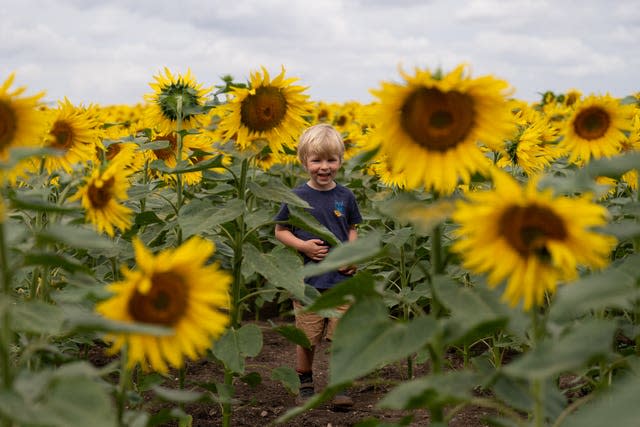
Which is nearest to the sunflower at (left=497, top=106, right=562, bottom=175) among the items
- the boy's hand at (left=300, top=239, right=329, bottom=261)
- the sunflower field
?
the boy's hand at (left=300, top=239, right=329, bottom=261)

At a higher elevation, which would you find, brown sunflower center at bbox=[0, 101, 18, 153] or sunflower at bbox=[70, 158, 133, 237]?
brown sunflower center at bbox=[0, 101, 18, 153]

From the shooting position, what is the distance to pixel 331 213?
459 centimetres

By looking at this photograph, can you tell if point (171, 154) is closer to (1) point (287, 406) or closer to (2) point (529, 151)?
(1) point (287, 406)

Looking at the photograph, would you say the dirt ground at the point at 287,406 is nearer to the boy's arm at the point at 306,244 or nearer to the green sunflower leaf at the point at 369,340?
the boy's arm at the point at 306,244

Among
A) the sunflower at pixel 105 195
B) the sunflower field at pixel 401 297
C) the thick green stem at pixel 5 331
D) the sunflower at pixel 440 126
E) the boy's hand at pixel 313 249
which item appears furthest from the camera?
the boy's hand at pixel 313 249

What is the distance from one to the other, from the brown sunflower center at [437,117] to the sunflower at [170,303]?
2.05 feet

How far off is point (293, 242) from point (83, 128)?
168cm

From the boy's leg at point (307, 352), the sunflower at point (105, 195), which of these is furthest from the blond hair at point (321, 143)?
the sunflower at point (105, 195)

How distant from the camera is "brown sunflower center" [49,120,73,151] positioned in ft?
9.25

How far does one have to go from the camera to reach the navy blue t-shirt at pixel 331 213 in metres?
4.50

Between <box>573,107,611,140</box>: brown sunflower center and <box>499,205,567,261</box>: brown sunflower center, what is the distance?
169 cm

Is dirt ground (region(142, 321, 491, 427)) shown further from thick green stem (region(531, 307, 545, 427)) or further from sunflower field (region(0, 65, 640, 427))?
thick green stem (region(531, 307, 545, 427))

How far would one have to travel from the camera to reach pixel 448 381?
1.65 m

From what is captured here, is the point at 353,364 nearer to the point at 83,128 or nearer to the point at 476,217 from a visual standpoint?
the point at 476,217
